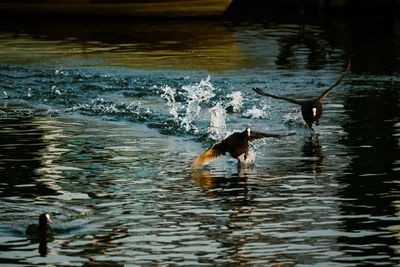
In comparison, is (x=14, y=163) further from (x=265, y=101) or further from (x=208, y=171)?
(x=265, y=101)

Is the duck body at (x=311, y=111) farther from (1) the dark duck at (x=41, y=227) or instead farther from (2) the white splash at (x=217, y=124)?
(1) the dark duck at (x=41, y=227)

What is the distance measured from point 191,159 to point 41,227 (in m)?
5.68

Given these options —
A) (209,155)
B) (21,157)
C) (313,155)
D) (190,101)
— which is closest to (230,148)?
(209,155)

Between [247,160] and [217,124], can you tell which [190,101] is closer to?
[217,124]

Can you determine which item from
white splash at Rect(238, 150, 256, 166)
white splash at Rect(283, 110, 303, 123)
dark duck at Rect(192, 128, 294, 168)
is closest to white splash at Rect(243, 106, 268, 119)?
white splash at Rect(283, 110, 303, 123)

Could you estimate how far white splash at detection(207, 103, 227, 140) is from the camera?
22484 millimetres

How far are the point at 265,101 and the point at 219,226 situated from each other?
37.1ft

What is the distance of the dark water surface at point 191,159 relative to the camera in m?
14.7

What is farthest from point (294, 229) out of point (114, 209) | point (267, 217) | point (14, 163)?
point (14, 163)

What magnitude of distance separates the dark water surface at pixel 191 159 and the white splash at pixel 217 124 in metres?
0.04

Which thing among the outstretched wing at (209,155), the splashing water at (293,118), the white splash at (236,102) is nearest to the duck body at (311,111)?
the splashing water at (293,118)

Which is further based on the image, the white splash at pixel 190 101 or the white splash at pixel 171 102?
the white splash at pixel 171 102

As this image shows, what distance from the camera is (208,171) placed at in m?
19.4

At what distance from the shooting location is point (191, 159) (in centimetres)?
2033
